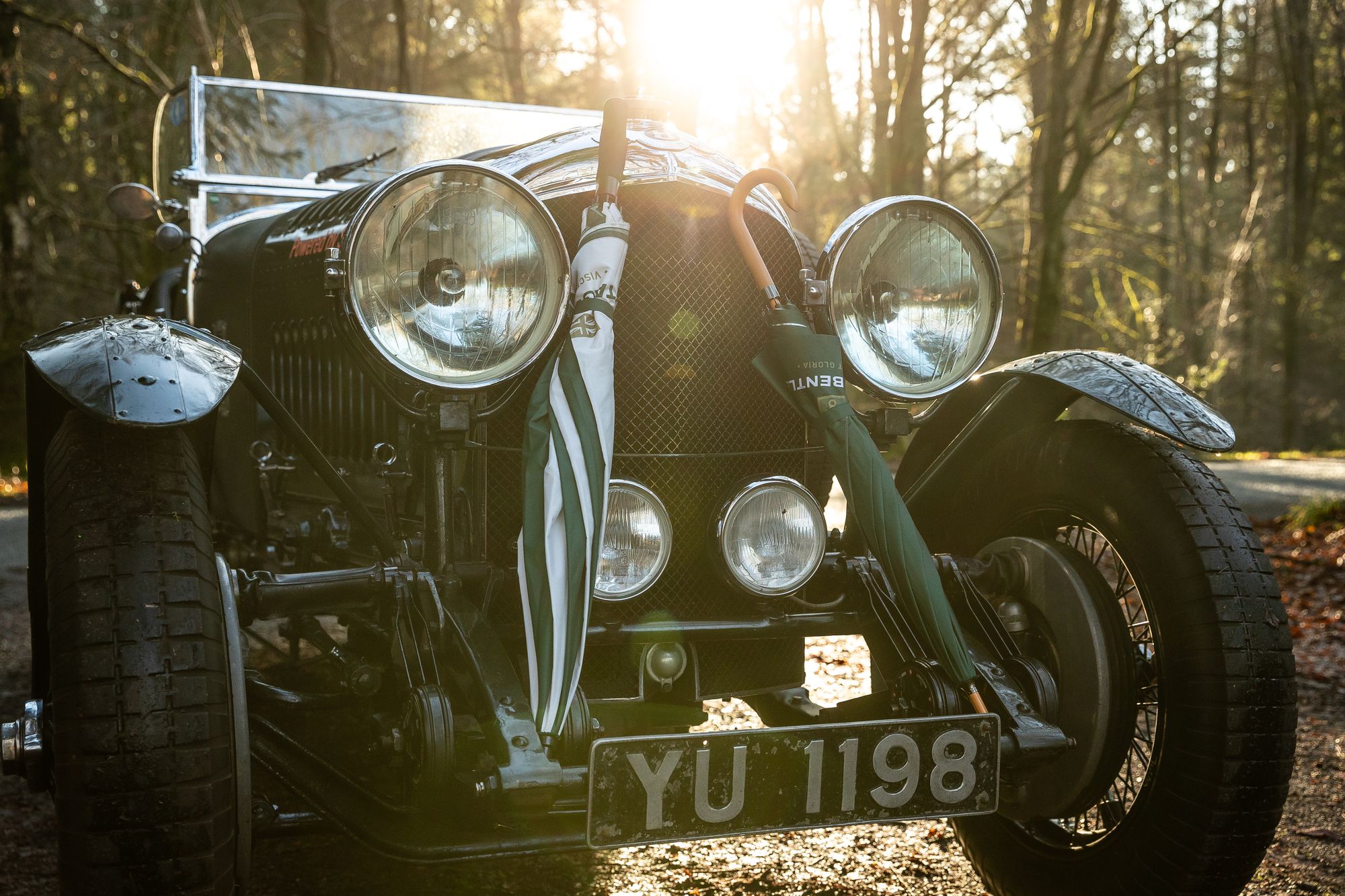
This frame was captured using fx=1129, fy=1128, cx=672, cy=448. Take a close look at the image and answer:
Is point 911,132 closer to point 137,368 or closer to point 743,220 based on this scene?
point 743,220

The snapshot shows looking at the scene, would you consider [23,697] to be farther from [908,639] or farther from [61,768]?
[908,639]

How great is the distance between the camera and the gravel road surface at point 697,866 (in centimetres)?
251

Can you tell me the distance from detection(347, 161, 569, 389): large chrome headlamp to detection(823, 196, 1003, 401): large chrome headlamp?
1.98ft

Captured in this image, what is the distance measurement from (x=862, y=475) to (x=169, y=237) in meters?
2.44

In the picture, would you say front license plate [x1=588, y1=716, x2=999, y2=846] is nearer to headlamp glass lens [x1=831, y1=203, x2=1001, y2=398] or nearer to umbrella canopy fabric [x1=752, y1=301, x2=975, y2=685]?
umbrella canopy fabric [x1=752, y1=301, x2=975, y2=685]

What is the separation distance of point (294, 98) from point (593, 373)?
2.85 metres

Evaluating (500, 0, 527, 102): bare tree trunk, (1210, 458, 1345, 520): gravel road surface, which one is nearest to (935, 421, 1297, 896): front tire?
(1210, 458, 1345, 520): gravel road surface

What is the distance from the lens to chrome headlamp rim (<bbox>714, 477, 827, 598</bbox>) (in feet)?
7.13

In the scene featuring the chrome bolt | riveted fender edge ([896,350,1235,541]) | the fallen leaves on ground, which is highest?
riveted fender edge ([896,350,1235,541])

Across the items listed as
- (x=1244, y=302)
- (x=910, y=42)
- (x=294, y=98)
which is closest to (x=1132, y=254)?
(x=1244, y=302)

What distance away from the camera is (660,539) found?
2.13 m

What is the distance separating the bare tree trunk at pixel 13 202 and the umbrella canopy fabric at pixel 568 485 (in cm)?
1234

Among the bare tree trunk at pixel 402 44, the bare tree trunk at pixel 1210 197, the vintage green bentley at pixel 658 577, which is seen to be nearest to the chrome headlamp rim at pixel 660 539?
the vintage green bentley at pixel 658 577

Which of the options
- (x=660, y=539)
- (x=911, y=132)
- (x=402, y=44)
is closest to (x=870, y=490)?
(x=660, y=539)
